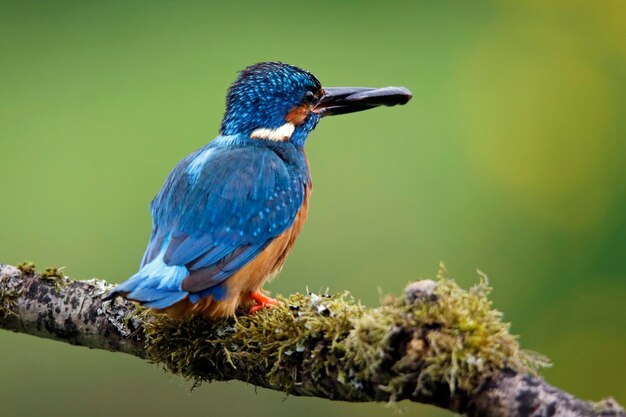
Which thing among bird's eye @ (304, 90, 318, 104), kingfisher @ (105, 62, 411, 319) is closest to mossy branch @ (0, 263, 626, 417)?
kingfisher @ (105, 62, 411, 319)

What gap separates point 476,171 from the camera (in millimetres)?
5523

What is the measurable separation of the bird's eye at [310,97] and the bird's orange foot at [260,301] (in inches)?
38.0

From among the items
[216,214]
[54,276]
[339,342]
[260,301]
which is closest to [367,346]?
[339,342]

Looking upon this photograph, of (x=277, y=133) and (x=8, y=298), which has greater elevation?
(x=277, y=133)

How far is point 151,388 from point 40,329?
1901 mm

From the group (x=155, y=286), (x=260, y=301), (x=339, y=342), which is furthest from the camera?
(x=260, y=301)

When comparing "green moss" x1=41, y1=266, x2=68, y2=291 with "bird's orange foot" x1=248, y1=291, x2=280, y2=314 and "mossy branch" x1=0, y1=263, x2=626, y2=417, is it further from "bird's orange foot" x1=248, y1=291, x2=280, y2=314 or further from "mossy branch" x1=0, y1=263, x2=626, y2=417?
"bird's orange foot" x1=248, y1=291, x2=280, y2=314

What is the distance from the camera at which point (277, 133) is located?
3676 millimetres

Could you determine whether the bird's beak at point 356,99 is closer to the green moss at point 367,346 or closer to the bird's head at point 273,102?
the bird's head at point 273,102

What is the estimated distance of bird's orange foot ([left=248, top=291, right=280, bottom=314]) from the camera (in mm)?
3025

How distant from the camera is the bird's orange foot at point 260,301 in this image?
3.03m

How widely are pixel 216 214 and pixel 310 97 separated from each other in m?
0.88

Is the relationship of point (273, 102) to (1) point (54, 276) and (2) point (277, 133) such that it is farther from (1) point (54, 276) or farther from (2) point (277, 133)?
(1) point (54, 276)

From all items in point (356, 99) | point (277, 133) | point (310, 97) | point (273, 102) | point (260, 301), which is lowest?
point (260, 301)
